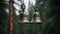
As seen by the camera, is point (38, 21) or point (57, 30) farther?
point (57, 30)

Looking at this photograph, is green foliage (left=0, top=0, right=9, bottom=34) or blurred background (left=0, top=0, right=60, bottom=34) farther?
green foliage (left=0, top=0, right=9, bottom=34)

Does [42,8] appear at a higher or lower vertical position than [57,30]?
higher

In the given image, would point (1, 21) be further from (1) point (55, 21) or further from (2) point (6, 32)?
(1) point (55, 21)

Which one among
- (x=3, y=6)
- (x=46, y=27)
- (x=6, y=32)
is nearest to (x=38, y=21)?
(x=46, y=27)

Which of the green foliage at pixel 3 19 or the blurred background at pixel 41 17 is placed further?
the green foliage at pixel 3 19

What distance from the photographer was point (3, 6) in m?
5.20

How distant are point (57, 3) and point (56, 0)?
2.9 inches

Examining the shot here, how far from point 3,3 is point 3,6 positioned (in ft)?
0.47

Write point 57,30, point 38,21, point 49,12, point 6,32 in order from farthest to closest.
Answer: point 6,32 → point 49,12 → point 57,30 → point 38,21

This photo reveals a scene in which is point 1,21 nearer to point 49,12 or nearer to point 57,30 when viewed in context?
point 49,12

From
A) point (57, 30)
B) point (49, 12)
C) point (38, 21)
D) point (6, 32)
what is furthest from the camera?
point (6, 32)

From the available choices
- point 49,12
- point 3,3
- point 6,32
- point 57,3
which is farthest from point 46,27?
point 3,3

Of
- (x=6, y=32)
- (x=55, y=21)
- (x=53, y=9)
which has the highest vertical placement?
(x=53, y=9)

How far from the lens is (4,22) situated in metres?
5.09
